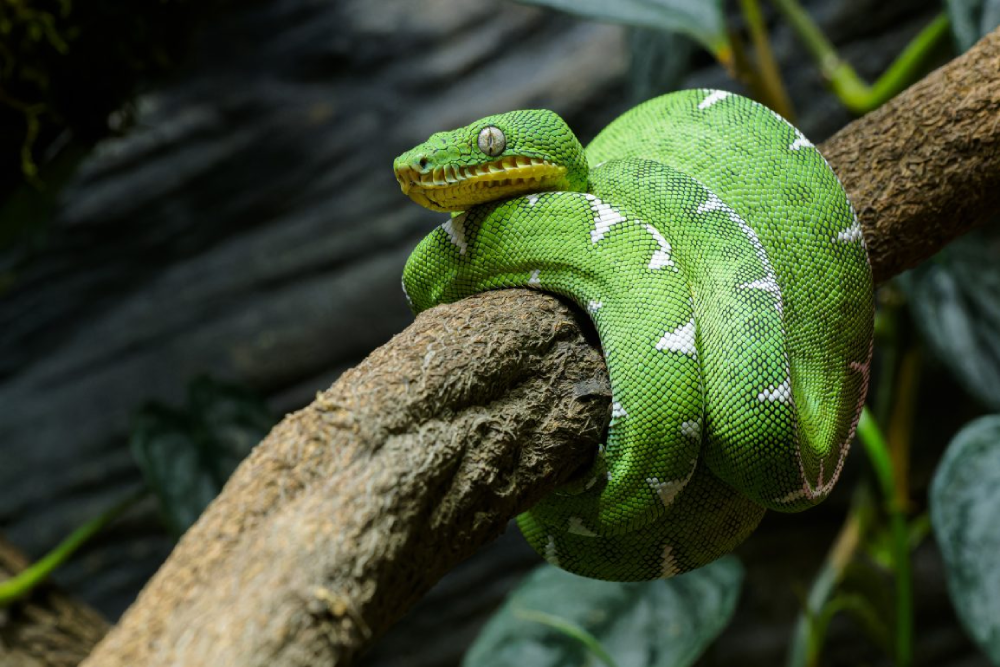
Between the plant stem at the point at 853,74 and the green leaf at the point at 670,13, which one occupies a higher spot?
the green leaf at the point at 670,13

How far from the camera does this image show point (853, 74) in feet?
8.41

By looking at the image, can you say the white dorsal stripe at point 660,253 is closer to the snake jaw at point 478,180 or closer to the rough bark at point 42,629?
the snake jaw at point 478,180

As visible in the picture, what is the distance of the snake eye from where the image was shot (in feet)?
4.79

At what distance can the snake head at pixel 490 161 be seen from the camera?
146 cm

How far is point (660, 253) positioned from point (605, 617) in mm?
1256

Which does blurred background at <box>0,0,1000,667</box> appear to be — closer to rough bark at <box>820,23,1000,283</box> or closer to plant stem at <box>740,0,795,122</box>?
plant stem at <box>740,0,795,122</box>

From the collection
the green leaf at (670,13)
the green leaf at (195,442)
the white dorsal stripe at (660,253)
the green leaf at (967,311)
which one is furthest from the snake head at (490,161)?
the green leaf at (195,442)

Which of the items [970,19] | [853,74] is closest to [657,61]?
[853,74]

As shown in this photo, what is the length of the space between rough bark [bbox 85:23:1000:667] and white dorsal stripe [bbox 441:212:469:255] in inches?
4.4

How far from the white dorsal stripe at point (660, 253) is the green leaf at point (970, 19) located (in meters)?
1.16

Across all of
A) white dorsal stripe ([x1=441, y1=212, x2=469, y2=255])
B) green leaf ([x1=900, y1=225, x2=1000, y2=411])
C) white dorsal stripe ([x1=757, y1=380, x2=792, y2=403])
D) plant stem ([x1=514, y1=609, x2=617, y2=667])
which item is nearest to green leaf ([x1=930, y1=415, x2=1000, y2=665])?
green leaf ([x1=900, y1=225, x2=1000, y2=411])

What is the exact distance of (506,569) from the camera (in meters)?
3.81

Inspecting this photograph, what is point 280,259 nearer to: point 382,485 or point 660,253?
point 660,253

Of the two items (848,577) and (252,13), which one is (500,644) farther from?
(252,13)
